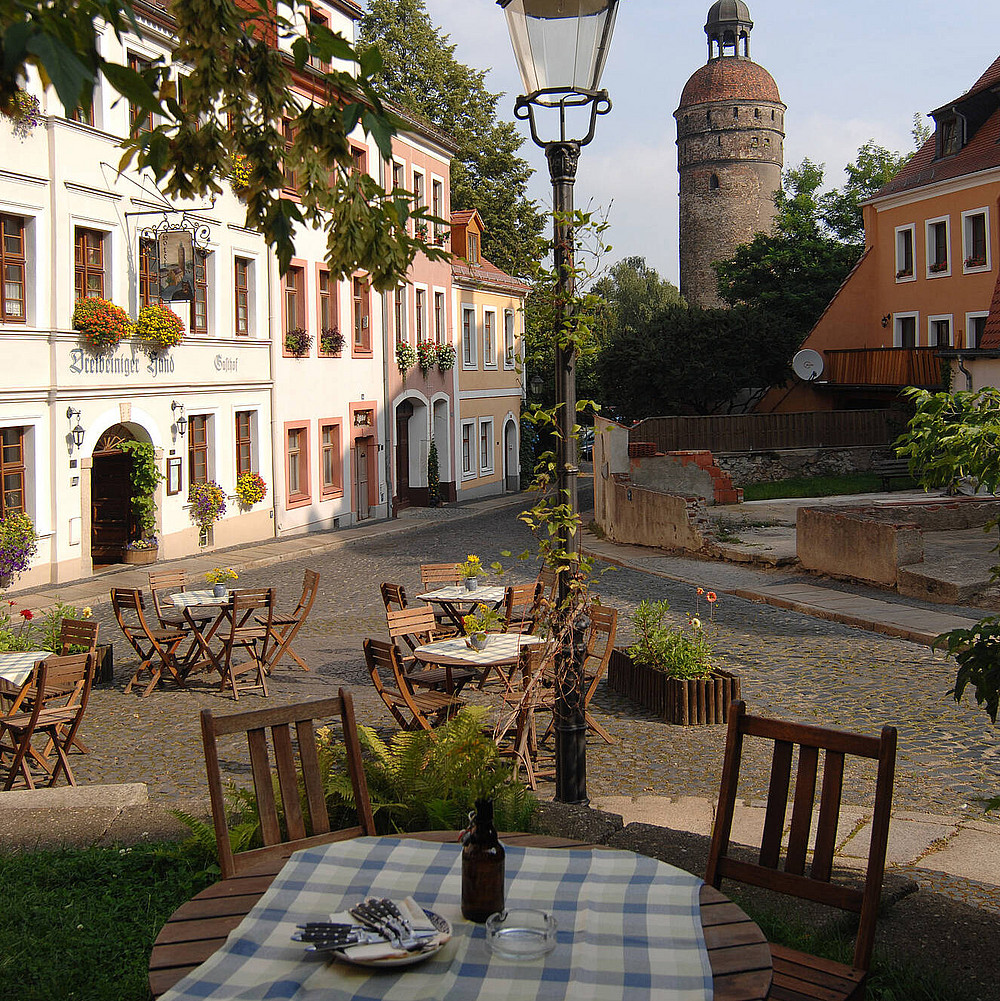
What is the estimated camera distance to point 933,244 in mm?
36844

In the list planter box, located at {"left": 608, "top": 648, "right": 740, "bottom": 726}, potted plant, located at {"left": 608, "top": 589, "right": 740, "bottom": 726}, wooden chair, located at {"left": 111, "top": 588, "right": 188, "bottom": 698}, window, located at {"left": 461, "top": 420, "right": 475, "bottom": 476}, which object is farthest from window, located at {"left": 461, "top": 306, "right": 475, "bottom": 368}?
planter box, located at {"left": 608, "top": 648, "right": 740, "bottom": 726}

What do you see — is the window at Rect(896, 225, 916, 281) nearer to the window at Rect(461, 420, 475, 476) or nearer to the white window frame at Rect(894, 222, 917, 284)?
the white window frame at Rect(894, 222, 917, 284)

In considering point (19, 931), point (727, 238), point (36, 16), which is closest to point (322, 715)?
point (19, 931)

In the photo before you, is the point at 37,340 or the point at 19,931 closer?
the point at 19,931

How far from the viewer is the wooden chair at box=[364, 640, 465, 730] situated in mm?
8836

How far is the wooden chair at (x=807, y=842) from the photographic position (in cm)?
358

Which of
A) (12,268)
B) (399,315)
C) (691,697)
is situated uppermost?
(399,315)

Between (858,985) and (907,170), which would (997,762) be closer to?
(858,985)

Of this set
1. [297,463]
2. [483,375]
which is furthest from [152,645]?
[483,375]

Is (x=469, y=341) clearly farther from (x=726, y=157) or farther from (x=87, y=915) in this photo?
(x=87, y=915)

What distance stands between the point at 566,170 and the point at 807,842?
3820mm

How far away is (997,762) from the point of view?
855 centimetres

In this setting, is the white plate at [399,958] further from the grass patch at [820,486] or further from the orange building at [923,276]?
the orange building at [923,276]

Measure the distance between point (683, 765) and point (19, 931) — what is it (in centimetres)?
526
